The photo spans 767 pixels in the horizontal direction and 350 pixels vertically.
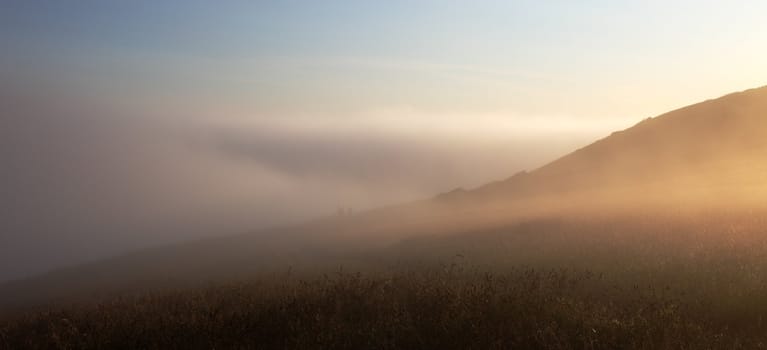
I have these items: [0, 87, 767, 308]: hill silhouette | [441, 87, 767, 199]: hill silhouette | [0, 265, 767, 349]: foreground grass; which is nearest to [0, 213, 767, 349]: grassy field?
[0, 265, 767, 349]: foreground grass

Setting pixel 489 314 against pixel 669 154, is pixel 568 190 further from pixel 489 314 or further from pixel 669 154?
pixel 489 314

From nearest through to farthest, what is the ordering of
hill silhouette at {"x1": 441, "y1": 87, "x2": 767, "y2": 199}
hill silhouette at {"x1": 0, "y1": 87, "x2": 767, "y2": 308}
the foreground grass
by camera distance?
the foreground grass < hill silhouette at {"x1": 0, "y1": 87, "x2": 767, "y2": 308} < hill silhouette at {"x1": 441, "y1": 87, "x2": 767, "y2": 199}

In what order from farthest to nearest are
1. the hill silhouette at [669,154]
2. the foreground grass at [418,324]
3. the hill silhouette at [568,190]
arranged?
1. the hill silhouette at [669,154]
2. the hill silhouette at [568,190]
3. the foreground grass at [418,324]

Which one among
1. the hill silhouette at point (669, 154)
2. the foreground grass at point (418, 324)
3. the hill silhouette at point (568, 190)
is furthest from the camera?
the hill silhouette at point (669, 154)

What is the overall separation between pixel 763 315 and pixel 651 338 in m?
3.17

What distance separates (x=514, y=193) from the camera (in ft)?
176

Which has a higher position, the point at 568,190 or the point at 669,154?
the point at 669,154

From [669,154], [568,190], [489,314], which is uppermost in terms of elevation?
[669,154]

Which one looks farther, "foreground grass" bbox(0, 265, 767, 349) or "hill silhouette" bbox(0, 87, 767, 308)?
"hill silhouette" bbox(0, 87, 767, 308)

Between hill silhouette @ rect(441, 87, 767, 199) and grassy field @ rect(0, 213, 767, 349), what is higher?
hill silhouette @ rect(441, 87, 767, 199)

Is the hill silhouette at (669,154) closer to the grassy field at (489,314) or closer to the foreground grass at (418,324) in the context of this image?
the grassy field at (489,314)

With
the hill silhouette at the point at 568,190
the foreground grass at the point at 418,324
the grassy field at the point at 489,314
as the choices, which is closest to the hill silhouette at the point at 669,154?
the hill silhouette at the point at 568,190

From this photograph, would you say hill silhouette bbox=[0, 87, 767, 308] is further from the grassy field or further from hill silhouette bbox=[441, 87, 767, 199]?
the grassy field

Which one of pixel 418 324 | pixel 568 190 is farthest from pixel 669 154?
pixel 418 324
